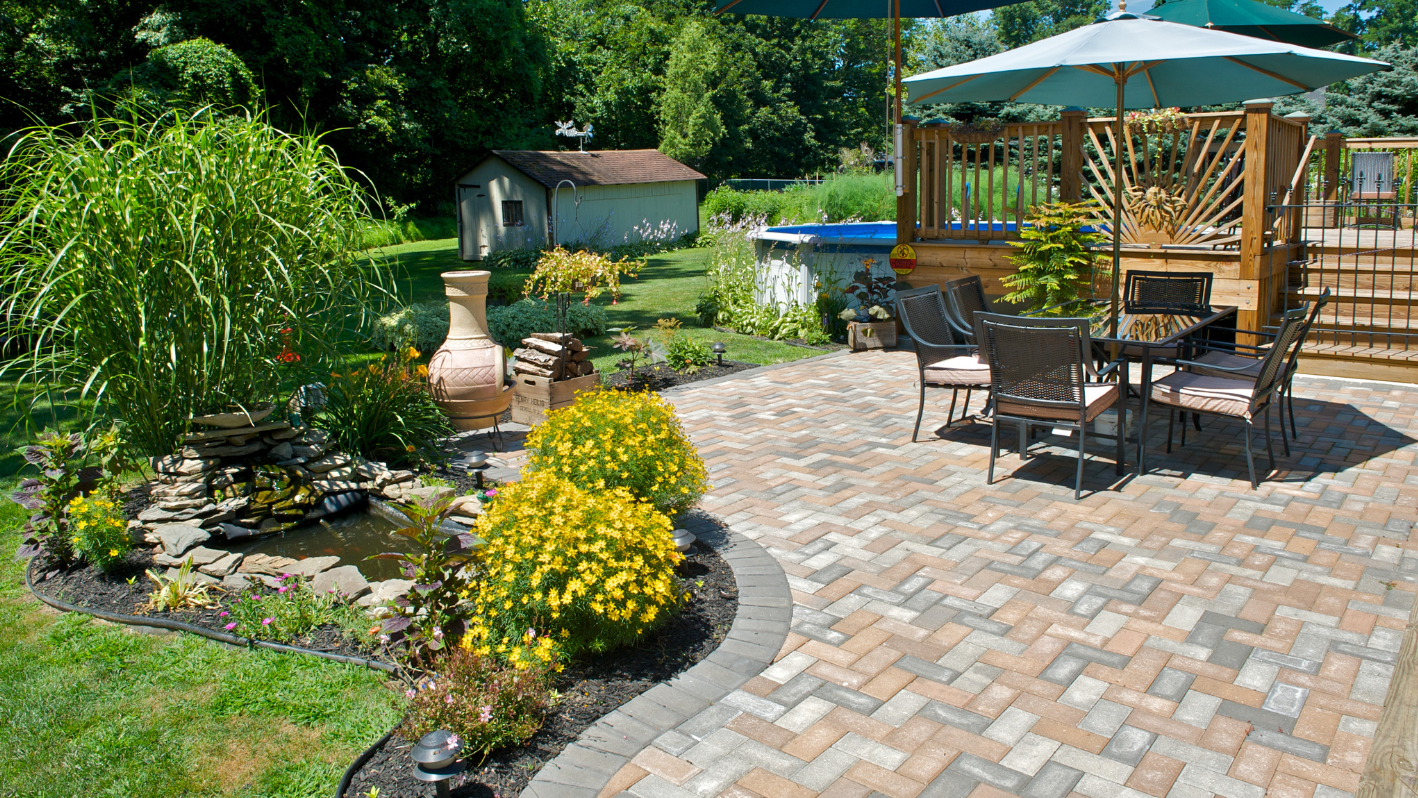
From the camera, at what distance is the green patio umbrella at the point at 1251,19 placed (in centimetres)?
992

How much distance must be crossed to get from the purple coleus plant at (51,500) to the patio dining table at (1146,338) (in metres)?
5.39

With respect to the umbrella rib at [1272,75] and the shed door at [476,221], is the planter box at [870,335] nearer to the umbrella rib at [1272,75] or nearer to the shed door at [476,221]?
the umbrella rib at [1272,75]

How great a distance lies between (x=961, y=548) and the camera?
429 centimetres

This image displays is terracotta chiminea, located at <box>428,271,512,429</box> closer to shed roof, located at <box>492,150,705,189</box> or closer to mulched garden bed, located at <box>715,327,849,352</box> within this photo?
mulched garden bed, located at <box>715,327,849,352</box>

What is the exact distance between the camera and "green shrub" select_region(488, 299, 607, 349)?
1020cm

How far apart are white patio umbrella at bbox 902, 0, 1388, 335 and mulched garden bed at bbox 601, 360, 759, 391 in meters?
2.89

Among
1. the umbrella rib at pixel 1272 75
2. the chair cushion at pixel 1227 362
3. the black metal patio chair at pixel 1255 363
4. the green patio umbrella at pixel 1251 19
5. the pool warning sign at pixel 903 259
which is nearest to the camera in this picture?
the black metal patio chair at pixel 1255 363

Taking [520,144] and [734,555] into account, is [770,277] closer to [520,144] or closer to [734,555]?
[734,555]

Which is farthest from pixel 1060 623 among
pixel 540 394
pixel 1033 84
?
pixel 1033 84

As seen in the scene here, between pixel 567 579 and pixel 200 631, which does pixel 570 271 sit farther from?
pixel 567 579

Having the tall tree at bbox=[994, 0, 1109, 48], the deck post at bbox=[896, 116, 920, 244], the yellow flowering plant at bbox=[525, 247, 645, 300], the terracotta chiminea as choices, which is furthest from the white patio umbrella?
the tall tree at bbox=[994, 0, 1109, 48]

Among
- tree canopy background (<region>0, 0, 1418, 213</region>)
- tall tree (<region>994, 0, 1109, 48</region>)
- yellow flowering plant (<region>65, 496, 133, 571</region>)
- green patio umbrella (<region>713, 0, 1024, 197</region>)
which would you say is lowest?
yellow flowering plant (<region>65, 496, 133, 571</region>)

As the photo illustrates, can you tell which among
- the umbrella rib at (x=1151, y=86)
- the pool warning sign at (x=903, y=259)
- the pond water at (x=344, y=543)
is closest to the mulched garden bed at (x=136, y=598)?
the pond water at (x=344, y=543)

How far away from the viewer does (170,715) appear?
3021 mm
